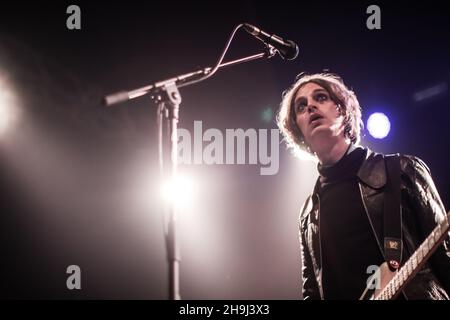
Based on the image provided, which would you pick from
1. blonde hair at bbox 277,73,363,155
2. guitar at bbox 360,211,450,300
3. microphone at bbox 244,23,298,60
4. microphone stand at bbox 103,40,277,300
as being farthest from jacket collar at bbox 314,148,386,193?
microphone stand at bbox 103,40,277,300

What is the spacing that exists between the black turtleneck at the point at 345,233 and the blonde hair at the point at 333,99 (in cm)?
23

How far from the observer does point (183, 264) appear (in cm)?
266

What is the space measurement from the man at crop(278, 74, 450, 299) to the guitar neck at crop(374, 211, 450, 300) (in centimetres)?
5

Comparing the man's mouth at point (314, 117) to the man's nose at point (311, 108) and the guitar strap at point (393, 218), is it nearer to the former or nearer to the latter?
the man's nose at point (311, 108)

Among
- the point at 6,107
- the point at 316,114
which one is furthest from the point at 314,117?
the point at 6,107

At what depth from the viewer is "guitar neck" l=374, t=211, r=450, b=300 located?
150cm

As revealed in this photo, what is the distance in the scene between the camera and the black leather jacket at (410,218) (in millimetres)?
1595

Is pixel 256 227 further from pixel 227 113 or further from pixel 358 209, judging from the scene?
pixel 358 209

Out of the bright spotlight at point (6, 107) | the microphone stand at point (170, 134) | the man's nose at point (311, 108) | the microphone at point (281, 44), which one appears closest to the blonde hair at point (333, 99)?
the man's nose at point (311, 108)

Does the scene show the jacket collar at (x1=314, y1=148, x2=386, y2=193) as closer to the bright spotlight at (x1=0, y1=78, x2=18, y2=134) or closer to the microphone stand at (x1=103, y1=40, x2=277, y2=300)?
the microphone stand at (x1=103, y1=40, x2=277, y2=300)

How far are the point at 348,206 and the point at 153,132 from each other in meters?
1.30
